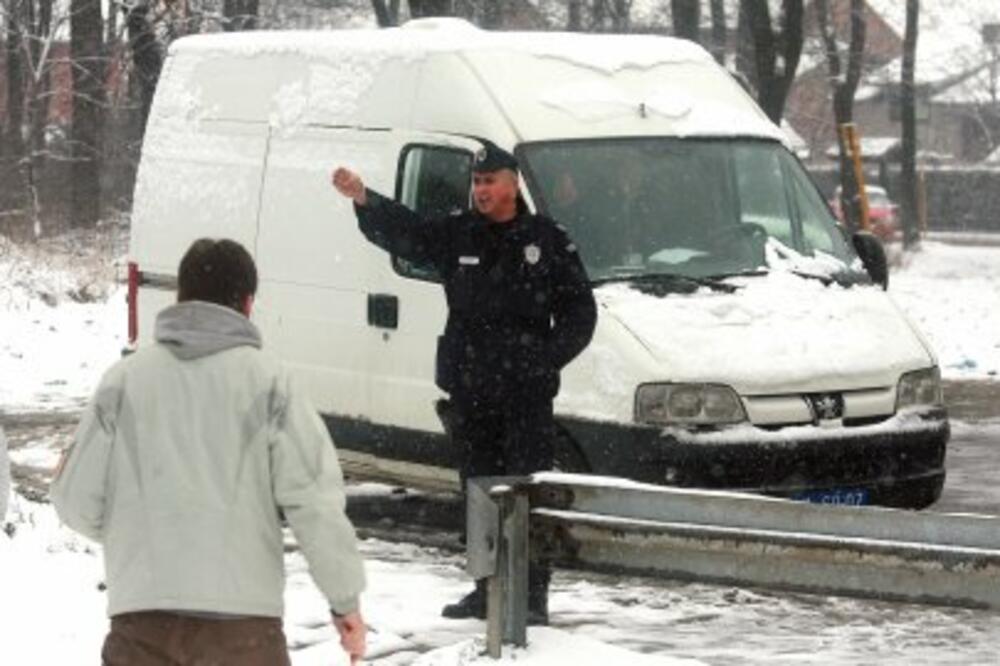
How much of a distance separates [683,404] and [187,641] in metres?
5.45

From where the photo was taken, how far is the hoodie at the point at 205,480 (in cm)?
559

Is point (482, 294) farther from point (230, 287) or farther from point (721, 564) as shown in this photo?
point (230, 287)

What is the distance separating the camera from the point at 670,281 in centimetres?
1142

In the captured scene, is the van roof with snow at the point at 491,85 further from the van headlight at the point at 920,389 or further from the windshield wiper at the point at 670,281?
the van headlight at the point at 920,389

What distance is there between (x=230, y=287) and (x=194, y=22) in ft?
115

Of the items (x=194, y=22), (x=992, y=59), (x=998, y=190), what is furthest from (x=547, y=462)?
(x=992, y=59)

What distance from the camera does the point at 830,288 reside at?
38.7 feet

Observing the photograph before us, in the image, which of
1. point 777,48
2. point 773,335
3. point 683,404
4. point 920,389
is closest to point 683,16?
point 777,48

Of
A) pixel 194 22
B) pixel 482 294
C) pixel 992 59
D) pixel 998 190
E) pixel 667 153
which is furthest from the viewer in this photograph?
pixel 992 59

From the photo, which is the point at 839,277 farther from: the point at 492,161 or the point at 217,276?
the point at 217,276

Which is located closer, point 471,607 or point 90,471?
point 90,471

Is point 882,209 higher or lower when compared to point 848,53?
lower

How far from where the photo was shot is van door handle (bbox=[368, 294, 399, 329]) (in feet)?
39.3

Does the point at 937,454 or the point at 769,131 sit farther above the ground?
the point at 769,131
